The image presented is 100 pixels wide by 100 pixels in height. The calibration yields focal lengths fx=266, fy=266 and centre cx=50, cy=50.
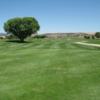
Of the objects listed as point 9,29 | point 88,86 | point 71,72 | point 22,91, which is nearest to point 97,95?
point 88,86

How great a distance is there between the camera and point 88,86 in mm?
8945

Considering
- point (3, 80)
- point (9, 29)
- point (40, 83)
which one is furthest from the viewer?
point (9, 29)

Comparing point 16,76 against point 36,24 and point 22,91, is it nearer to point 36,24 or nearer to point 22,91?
point 22,91

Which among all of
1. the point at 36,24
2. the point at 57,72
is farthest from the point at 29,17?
the point at 57,72

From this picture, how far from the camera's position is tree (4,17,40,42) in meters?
88.7

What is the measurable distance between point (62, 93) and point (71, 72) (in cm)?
352

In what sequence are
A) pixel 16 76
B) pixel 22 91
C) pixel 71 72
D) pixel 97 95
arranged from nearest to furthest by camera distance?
pixel 97 95
pixel 22 91
pixel 16 76
pixel 71 72

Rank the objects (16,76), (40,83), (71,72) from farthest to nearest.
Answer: (71,72) < (16,76) < (40,83)

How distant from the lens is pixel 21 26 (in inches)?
3465

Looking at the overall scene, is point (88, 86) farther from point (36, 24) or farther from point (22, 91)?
point (36, 24)

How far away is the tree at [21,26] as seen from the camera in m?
88.7

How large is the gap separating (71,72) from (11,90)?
3777 mm

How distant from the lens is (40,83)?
9.52 meters

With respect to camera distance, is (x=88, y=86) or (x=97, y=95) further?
(x=88, y=86)
